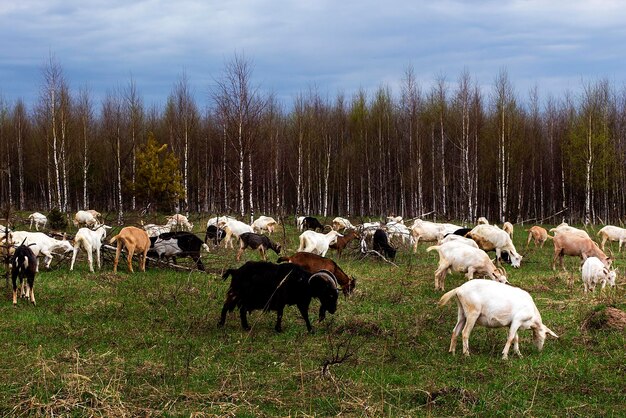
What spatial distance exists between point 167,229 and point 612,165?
37.2 metres

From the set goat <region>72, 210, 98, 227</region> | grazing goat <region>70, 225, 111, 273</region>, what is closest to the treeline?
goat <region>72, 210, 98, 227</region>

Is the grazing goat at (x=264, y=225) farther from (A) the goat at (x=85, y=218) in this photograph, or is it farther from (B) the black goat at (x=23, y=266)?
(B) the black goat at (x=23, y=266)

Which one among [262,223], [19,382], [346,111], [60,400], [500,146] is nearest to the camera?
[60,400]

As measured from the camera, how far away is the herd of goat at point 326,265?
920cm

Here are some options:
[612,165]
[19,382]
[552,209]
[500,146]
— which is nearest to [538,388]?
[19,382]

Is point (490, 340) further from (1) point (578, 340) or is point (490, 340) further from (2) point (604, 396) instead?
(2) point (604, 396)

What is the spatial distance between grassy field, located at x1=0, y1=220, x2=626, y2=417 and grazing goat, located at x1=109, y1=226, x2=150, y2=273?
5.79 ft

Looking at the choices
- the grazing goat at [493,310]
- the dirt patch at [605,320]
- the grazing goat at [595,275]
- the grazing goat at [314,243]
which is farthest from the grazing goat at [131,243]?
the grazing goat at [595,275]

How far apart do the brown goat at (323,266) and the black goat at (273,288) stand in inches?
100

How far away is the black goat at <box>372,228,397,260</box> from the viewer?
833 inches

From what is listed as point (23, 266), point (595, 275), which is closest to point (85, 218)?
point (23, 266)

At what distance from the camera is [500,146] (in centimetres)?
4366

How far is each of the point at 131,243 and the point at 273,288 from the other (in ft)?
23.1

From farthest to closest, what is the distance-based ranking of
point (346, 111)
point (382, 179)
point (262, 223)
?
point (346, 111)
point (382, 179)
point (262, 223)
